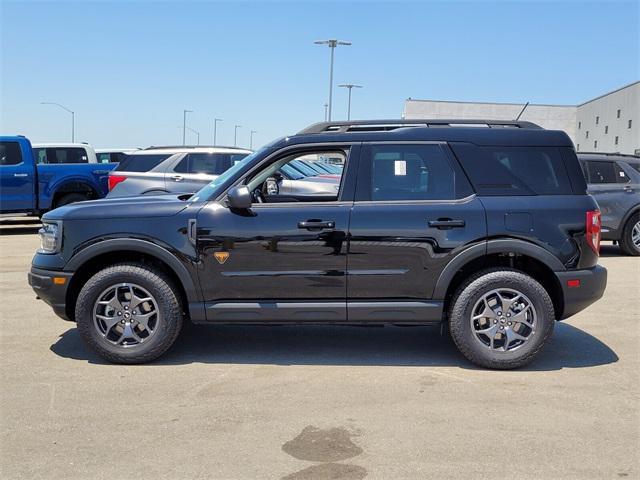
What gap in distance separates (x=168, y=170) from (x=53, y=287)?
260 inches

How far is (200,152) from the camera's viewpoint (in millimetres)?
11578

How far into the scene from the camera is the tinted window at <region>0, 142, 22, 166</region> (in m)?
14.5

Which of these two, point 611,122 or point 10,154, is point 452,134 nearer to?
point 10,154

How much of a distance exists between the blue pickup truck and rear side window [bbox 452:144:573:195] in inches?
474

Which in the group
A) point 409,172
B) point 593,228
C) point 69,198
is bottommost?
point 69,198

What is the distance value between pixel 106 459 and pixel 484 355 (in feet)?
9.24

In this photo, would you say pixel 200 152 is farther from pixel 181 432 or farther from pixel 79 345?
pixel 181 432

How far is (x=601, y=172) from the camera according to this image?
11.4 metres

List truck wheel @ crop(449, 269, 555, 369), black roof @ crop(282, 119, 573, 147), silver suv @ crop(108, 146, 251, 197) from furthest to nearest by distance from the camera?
silver suv @ crop(108, 146, 251, 197), black roof @ crop(282, 119, 573, 147), truck wheel @ crop(449, 269, 555, 369)

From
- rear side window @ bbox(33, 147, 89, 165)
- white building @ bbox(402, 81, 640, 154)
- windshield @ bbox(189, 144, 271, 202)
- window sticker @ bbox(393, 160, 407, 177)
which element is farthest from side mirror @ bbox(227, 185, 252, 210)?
white building @ bbox(402, 81, 640, 154)

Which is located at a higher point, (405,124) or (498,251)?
(405,124)

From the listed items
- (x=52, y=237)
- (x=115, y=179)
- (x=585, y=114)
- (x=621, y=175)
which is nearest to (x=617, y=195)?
(x=621, y=175)

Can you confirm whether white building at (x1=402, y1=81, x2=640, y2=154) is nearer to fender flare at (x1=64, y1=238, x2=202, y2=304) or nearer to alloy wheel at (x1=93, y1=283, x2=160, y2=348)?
fender flare at (x1=64, y1=238, x2=202, y2=304)

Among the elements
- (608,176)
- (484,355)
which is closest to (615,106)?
(608,176)
